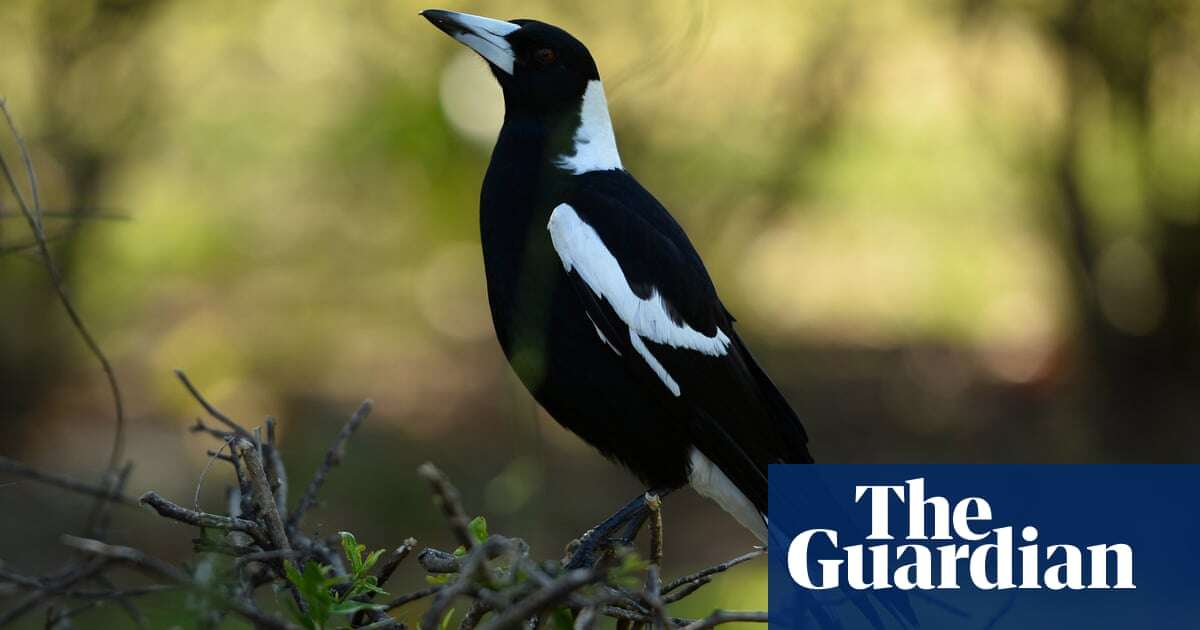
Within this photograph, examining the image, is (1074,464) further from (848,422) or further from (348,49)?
(348,49)

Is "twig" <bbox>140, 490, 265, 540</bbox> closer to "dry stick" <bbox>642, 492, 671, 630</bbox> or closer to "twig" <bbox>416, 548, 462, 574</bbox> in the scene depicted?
"twig" <bbox>416, 548, 462, 574</bbox>

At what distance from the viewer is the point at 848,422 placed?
243 inches

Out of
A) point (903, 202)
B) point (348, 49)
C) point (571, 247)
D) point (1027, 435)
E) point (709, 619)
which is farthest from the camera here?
point (903, 202)

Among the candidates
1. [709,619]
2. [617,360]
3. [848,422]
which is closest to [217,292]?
[848,422]

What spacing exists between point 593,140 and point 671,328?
38cm

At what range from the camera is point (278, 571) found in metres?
1.31

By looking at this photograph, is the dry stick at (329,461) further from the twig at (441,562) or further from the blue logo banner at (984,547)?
the blue logo banner at (984,547)

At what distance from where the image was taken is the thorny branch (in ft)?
3.10

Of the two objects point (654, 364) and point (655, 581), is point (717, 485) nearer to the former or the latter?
point (654, 364)

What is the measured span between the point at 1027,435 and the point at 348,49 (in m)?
3.29

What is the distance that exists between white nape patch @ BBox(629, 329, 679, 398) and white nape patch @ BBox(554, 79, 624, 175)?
12.1 inches

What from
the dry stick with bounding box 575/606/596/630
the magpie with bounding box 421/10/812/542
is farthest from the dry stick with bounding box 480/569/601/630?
the magpie with bounding box 421/10/812/542

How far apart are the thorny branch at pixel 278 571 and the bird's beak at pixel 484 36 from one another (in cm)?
99

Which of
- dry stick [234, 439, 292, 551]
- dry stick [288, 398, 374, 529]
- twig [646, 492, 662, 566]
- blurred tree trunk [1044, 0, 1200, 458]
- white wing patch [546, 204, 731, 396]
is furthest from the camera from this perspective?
blurred tree trunk [1044, 0, 1200, 458]
